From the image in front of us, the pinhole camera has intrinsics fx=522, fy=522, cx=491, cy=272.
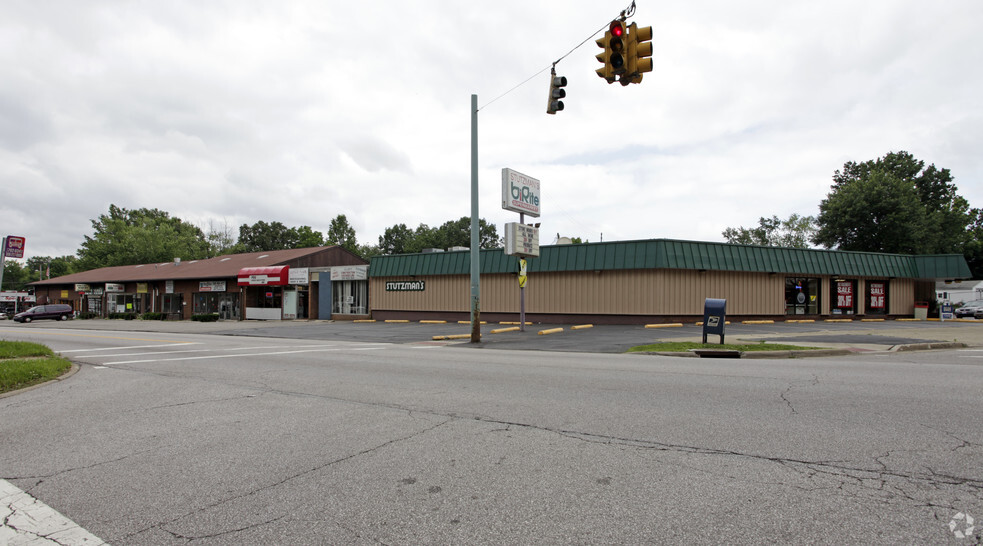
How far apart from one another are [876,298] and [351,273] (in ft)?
111

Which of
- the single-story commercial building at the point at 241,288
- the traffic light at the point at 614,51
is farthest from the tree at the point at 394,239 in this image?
the traffic light at the point at 614,51

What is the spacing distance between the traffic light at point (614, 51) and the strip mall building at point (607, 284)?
1765 cm

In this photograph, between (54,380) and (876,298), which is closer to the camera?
(54,380)

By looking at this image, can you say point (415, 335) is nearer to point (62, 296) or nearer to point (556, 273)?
point (556, 273)

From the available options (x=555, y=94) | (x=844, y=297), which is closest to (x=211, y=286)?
(x=555, y=94)

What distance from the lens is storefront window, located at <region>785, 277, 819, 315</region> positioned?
29188 mm

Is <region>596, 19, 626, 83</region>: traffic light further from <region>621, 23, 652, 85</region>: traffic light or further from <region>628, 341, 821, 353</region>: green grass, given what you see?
<region>628, 341, 821, 353</region>: green grass

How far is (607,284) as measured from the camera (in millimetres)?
27625

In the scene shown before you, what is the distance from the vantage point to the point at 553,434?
5.48 meters

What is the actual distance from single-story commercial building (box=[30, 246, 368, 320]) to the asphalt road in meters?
30.1

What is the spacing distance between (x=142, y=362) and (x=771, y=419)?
46.4 ft

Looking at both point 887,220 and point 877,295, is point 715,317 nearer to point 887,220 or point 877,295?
point 877,295

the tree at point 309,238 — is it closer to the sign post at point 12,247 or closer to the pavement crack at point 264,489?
the sign post at point 12,247

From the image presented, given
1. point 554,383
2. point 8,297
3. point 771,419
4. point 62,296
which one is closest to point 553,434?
point 771,419
